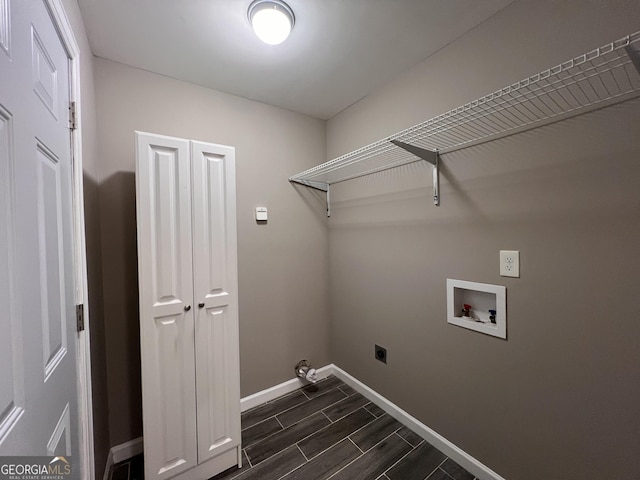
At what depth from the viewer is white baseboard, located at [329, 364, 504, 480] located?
1357mm

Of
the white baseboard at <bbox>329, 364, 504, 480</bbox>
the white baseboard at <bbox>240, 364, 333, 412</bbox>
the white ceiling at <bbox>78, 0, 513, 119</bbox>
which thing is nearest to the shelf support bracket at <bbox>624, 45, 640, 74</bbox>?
the white ceiling at <bbox>78, 0, 513, 119</bbox>

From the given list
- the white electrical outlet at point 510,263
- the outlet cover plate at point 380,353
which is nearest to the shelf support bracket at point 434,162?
the white electrical outlet at point 510,263

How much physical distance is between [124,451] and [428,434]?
1.88 meters

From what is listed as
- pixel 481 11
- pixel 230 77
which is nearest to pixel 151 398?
pixel 230 77

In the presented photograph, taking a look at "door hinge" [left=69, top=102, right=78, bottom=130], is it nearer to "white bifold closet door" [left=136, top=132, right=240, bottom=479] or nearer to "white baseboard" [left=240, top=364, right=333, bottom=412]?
"white bifold closet door" [left=136, top=132, right=240, bottom=479]

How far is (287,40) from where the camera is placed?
4.59 feet

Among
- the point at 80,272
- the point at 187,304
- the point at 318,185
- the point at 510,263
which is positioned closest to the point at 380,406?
the point at 510,263

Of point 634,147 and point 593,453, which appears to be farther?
point 593,453

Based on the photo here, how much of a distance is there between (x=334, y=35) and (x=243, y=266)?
1604 mm

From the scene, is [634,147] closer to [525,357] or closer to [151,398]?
[525,357]

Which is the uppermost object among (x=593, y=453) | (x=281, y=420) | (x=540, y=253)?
(x=540, y=253)

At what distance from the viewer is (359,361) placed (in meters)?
2.13

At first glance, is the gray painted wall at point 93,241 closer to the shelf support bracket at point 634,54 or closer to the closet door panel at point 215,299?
the closet door panel at point 215,299

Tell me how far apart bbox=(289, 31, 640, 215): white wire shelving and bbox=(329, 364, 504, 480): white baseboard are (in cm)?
145
